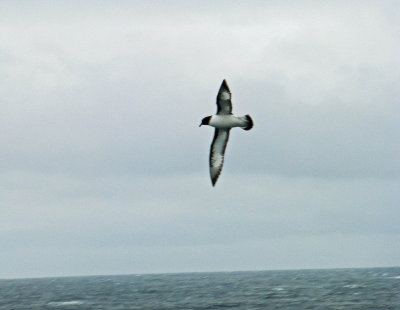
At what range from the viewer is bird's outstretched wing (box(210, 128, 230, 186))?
3751 centimetres

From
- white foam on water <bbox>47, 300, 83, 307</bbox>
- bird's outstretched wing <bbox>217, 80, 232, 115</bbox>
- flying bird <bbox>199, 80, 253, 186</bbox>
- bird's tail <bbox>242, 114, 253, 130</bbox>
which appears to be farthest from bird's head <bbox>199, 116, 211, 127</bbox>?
white foam on water <bbox>47, 300, 83, 307</bbox>

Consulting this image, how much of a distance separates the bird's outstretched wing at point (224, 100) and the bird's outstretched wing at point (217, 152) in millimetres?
1804

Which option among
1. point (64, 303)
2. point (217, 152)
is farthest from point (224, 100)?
point (64, 303)

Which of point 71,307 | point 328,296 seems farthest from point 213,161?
point 328,296

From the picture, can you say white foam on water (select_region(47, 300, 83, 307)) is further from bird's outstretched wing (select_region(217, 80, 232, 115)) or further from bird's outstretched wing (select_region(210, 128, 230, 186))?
bird's outstretched wing (select_region(217, 80, 232, 115))

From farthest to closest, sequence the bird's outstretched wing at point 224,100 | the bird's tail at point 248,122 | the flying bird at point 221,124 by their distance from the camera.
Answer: the bird's tail at point 248,122, the flying bird at point 221,124, the bird's outstretched wing at point 224,100

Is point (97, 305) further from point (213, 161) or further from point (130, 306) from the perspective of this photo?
point (213, 161)

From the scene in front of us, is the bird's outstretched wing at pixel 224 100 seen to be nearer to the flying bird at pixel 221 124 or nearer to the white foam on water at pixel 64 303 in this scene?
the flying bird at pixel 221 124

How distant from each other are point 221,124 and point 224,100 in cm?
130

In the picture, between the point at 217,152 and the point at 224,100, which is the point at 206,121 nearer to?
the point at 224,100

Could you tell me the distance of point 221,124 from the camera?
3609 cm

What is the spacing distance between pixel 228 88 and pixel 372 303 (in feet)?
364

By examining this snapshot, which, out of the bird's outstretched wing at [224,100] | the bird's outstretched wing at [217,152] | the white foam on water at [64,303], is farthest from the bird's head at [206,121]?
the white foam on water at [64,303]

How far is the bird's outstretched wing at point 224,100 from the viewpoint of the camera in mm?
34750
